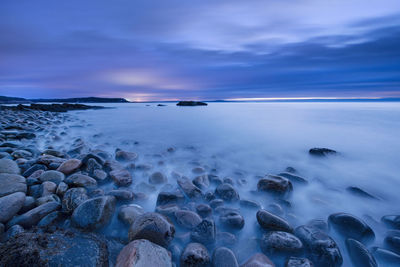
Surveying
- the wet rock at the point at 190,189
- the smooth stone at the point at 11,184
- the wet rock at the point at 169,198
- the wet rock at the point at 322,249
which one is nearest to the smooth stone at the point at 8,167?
the smooth stone at the point at 11,184

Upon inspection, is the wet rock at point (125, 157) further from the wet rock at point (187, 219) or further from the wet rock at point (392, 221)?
the wet rock at point (392, 221)

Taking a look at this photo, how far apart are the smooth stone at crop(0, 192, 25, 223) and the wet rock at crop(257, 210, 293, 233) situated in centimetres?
245

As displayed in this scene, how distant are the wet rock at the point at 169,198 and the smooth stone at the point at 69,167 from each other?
1510 mm

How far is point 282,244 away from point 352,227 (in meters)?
0.87

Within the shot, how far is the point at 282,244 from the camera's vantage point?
1.67 meters

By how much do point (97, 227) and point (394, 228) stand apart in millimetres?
3126

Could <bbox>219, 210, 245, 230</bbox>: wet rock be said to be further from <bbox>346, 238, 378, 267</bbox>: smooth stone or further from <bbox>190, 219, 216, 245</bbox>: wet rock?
<bbox>346, 238, 378, 267</bbox>: smooth stone

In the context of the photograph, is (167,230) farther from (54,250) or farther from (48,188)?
(48,188)

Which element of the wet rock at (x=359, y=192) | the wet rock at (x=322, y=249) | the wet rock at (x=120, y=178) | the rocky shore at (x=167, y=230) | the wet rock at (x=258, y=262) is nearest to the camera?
the rocky shore at (x=167, y=230)

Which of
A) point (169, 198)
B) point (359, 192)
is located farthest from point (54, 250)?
point (359, 192)

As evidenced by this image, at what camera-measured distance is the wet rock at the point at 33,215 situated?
5.51ft

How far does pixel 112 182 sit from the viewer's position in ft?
9.64

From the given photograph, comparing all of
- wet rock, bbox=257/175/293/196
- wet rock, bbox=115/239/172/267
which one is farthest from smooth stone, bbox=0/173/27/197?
wet rock, bbox=257/175/293/196

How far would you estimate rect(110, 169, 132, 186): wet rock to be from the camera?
285cm
